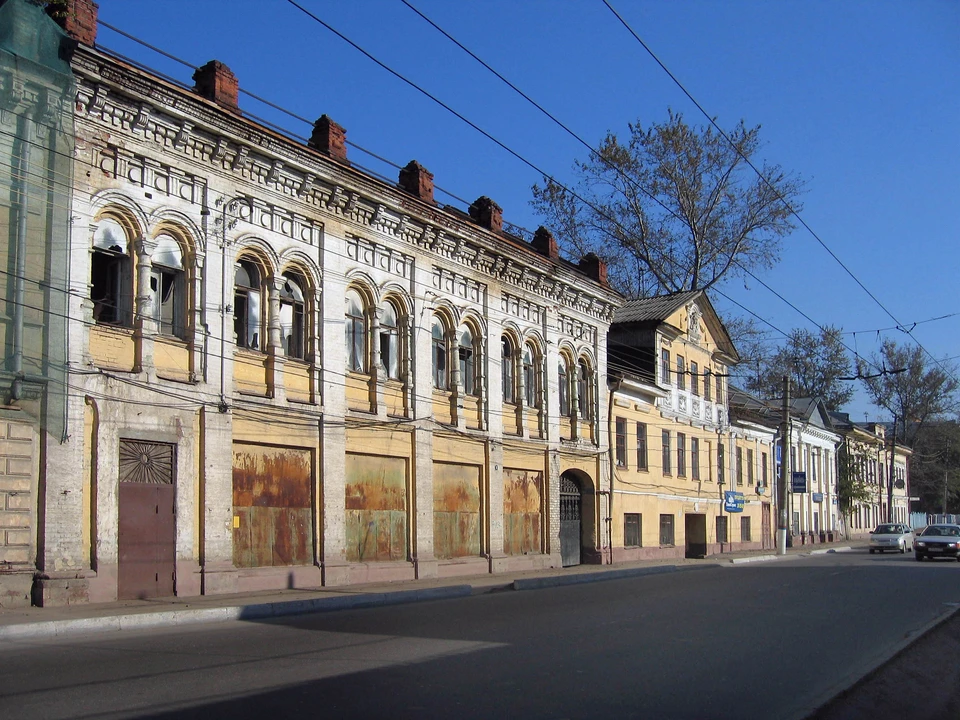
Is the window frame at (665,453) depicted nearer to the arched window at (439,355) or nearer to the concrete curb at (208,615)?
the arched window at (439,355)

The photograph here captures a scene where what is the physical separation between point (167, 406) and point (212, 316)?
6.71ft

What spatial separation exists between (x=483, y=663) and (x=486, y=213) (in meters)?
20.2

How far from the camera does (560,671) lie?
10.7 meters

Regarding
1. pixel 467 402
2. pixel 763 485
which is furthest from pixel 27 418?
pixel 763 485

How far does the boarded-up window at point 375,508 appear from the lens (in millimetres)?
23719

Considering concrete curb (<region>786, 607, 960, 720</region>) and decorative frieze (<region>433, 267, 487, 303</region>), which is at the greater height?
decorative frieze (<region>433, 267, 487, 303</region>)

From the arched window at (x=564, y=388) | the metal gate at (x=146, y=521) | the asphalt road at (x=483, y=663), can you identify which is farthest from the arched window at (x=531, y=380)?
the metal gate at (x=146, y=521)

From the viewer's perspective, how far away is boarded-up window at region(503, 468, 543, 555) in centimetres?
2998

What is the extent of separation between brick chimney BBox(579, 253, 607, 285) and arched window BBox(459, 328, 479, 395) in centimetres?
786

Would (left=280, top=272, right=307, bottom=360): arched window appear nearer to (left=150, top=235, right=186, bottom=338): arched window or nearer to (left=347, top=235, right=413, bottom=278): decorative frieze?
(left=347, top=235, right=413, bottom=278): decorative frieze

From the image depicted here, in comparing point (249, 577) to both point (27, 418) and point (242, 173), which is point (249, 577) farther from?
point (242, 173)

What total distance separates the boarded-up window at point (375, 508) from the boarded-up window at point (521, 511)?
5.27 metres

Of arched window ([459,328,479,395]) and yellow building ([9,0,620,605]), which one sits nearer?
yellow building ([9,0,620,605])

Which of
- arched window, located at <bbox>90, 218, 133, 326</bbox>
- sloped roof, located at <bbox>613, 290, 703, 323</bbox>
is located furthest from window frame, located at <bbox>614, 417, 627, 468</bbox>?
arched window, located at <bbox>90, 218, 133, 326</bbox>
